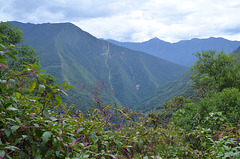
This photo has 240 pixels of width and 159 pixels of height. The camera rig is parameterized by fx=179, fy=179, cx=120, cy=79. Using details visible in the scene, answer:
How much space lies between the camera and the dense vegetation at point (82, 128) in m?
1.32

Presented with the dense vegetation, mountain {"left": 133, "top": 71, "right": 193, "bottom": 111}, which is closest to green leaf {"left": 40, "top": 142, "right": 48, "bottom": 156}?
the dense vegetation

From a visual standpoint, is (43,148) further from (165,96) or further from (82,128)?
(165,96)

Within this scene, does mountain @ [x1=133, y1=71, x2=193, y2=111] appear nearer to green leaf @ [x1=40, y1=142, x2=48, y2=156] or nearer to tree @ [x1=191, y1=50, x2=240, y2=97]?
tree @ [x1=191, y1=50, x2=240, y2=97]

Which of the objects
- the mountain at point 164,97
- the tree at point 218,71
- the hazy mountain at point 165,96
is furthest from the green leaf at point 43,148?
the hazy mountain at point 165,96

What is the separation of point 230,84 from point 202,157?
58.4 ft

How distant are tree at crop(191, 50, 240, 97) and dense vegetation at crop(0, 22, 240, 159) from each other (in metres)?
13.8

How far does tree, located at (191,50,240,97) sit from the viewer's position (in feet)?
57.5

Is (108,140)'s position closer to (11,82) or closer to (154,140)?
(11,82)

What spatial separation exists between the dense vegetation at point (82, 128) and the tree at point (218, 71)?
544 inches

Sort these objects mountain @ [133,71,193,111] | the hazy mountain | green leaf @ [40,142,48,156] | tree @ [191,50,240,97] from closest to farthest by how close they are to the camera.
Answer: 1. green leaf @ [40,142,48,156]
2. tree @ [191,50,240,97]
3. mountain @ [133,71,193,111]
4. the hazy mountain

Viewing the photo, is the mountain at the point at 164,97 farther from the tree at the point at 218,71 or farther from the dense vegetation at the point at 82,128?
the dense vegetation at the point at 82,128

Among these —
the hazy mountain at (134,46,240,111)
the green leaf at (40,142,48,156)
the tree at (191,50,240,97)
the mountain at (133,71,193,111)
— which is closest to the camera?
the green leaf at (40,142,48,156)

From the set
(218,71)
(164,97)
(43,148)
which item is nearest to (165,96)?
(164,97)

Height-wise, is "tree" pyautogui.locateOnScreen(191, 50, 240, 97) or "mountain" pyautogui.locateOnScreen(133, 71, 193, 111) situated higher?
"tree" pyautogui.locateOnScreen(191, 50, 240, 97)
